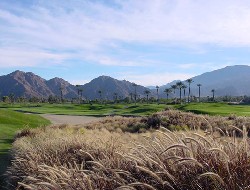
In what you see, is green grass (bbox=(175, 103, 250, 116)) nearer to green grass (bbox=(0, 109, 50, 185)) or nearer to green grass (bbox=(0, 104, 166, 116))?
green grass (bbox=(0, 104, 166, 116))

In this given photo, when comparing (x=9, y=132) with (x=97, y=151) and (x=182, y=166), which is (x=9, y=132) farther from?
(x=182, y=166)

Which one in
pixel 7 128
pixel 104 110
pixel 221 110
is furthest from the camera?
pixel 104 110

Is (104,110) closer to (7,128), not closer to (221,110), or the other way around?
(221,110)

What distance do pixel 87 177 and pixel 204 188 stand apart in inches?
59.5

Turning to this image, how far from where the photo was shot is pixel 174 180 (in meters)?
5.11

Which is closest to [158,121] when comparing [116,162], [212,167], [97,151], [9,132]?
[9,132]

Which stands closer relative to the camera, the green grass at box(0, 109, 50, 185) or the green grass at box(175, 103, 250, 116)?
the green grass at box(0, 109, 50, 185)

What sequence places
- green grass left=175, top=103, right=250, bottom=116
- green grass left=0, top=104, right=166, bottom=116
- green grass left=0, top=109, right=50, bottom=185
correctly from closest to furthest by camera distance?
green grass left=0, top=109, right=50, bottom=185, green grass left=175, top=103, right=250, bottom=116, green grass left=0, top=104, right=166, bottom=116

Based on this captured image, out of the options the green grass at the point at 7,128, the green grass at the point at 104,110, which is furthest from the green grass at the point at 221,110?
the green grass at the point at 7,128

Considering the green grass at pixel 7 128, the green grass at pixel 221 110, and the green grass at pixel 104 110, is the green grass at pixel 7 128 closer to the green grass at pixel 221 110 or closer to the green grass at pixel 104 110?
the green grass at pixel 221 110

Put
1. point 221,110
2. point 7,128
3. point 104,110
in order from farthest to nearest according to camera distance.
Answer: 1. point 104,110
2. point 221,110
3. point 7,128

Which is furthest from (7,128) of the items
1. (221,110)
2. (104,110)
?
(104,110)

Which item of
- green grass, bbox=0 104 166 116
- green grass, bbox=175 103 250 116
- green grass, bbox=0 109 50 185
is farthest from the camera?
green grass, bbox=0 104 166 116

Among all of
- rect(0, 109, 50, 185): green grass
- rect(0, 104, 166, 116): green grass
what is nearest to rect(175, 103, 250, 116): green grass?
rect(0, 104, 166, 116): green grass
